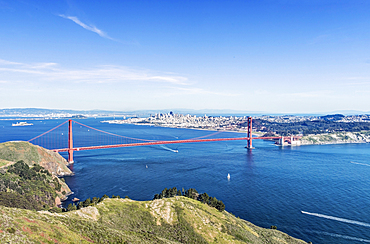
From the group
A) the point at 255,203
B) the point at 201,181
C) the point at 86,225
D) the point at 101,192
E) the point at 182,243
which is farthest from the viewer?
the point at 201,181

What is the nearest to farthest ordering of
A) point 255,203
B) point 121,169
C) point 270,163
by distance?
point 255,203, point 121,169, point 270,163

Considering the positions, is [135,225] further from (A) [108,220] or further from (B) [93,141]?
(B) [93,141]

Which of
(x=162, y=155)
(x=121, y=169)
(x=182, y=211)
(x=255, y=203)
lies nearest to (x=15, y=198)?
(x=182, y=211)

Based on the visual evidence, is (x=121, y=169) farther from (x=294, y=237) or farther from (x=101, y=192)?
(x=294, y=237)

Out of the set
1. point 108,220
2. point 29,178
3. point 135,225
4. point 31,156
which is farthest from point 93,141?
point 135,225

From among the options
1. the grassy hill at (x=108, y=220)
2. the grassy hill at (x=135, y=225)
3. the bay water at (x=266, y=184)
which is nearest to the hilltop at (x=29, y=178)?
the grassy hill at (x=108, y=220)
